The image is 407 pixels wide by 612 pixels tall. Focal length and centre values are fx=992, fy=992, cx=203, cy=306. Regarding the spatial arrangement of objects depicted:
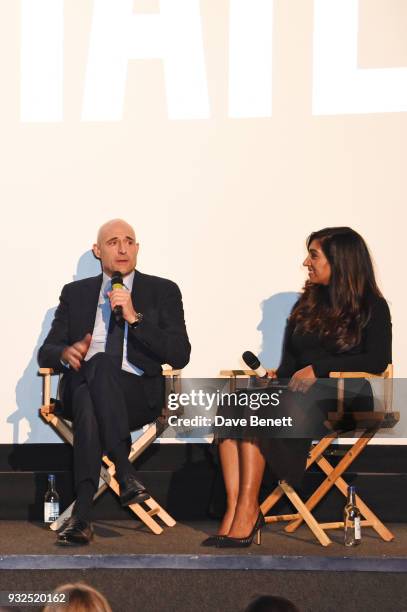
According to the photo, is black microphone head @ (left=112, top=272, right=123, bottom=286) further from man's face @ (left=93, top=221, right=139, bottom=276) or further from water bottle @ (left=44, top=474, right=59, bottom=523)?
water bottle @ (left=44, top=474, right=59, bottom=523)

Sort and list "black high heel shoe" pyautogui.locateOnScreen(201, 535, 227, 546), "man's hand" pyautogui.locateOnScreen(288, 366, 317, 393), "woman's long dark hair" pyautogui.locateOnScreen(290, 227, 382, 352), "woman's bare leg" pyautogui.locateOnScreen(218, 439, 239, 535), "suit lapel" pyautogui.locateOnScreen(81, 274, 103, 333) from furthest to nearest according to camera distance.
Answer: "suit lapel" pyautogui.locateOnScreen(81, 274, 103, 333), "woman's long dark hair" pyautogui.locateOnScreen(290, 227, 382, 352), "man's hand" pyautogui.locateOnScreen(288, 366, 317, 393), "woman's bare leg" pyautogui.locateOnScreen(218, 439, 239, 535), "black high heel shoe" pyautogui.locateOnScreen(201, 535, 227, 546)

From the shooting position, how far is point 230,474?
3568 millimetres

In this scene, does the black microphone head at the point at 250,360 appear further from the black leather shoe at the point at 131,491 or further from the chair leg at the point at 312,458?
the black leather shoe at the point at 131,491

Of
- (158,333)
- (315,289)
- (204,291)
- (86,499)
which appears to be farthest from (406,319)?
(86,499)

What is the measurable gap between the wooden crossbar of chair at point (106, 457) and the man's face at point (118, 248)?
18.4 inches

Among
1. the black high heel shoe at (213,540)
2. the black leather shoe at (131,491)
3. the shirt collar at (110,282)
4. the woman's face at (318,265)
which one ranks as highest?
the woman's face at (318,265)

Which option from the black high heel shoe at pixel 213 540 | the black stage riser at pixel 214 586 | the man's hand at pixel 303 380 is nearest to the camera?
the black stage riser at pixel 214 586

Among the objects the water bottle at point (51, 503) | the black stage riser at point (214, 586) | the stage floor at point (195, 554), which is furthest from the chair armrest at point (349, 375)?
the water bottle at point (51, 503)

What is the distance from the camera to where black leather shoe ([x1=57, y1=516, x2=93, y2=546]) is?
343 centimetres

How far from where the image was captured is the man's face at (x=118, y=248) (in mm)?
4000

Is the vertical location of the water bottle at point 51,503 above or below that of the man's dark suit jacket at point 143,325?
below

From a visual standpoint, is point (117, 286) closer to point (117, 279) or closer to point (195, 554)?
point (117, 279)

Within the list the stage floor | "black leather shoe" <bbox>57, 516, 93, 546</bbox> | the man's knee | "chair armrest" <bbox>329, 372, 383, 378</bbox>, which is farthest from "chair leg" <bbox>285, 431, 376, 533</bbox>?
the man's knee

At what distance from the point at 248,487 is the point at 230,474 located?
92 mm
